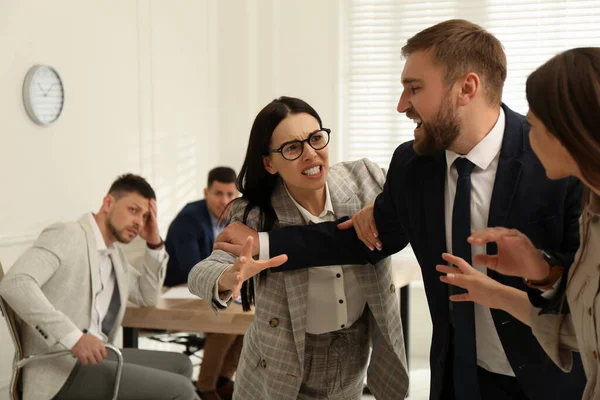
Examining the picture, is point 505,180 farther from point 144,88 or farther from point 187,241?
point 144,88

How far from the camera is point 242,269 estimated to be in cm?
211

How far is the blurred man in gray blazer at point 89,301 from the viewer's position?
3.37 metres

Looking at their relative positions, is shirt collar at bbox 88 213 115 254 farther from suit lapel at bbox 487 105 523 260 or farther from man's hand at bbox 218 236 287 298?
suit lapel at bbox 487 105 523 260

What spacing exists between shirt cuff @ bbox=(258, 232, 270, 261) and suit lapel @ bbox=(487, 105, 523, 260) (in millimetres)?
690

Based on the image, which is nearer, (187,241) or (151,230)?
(151,230)

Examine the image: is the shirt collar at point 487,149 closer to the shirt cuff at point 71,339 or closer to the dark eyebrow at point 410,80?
the dark eyebrow at point 410,80

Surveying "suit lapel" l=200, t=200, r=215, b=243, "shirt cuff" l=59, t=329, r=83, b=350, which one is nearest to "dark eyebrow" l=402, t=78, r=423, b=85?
"shirt cuff" l=59, t=329, r=83, b=350

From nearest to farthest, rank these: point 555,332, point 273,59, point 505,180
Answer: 1. point 555,332
2. point 505,180
3. point 273,59

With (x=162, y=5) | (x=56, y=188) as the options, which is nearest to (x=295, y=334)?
(x=56, y=188)

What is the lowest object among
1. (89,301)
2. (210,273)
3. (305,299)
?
(89,301)

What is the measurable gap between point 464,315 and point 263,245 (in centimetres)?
67

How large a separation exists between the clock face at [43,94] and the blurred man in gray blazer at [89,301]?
807 mm

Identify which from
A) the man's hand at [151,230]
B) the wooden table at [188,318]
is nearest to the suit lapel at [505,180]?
the wooden table at [188,318]

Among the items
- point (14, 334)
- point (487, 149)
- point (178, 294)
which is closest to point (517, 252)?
point (487, 149)
